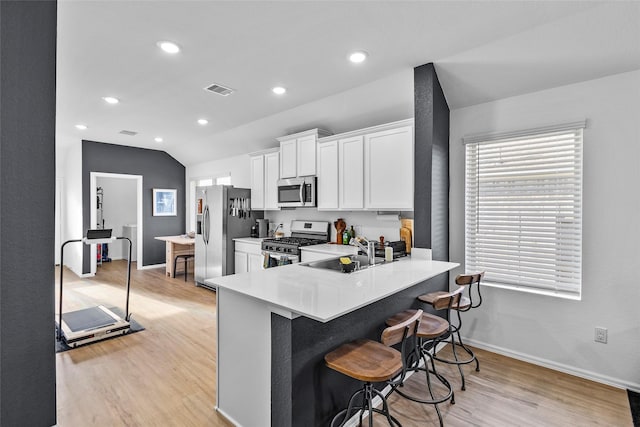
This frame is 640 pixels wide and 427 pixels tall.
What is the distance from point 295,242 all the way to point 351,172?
1325mm

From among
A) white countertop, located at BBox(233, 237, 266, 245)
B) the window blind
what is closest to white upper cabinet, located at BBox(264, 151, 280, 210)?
white countertop, located at BBox(233, 237, 266, 245)

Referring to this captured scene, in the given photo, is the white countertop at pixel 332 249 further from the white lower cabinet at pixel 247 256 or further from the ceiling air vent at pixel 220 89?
the ceiling air vent at pixel 220 89

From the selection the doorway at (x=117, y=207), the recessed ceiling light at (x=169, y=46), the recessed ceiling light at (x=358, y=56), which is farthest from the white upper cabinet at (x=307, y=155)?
the doorway at (x=117, y=207)

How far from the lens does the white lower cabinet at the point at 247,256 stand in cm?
496

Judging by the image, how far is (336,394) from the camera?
6.64 feet

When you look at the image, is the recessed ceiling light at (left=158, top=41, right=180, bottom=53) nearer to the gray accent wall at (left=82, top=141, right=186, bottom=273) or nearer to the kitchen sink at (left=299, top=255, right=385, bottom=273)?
the kitchen sink at (left=299, top=255, right=385, bottom=273)

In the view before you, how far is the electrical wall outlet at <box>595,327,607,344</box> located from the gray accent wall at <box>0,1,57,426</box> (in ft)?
12.2

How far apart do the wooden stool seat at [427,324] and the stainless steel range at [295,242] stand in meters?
2.03

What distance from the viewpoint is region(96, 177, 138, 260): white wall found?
27.9 feet

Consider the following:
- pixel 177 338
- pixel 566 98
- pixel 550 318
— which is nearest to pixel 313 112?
pixel 566 98

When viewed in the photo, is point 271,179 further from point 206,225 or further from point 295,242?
point 206,225

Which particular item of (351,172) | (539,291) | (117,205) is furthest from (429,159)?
(117,205)

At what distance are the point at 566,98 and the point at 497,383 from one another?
2.54m

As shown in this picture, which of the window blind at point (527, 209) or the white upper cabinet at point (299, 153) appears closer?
the window blind at point (527, 209)
